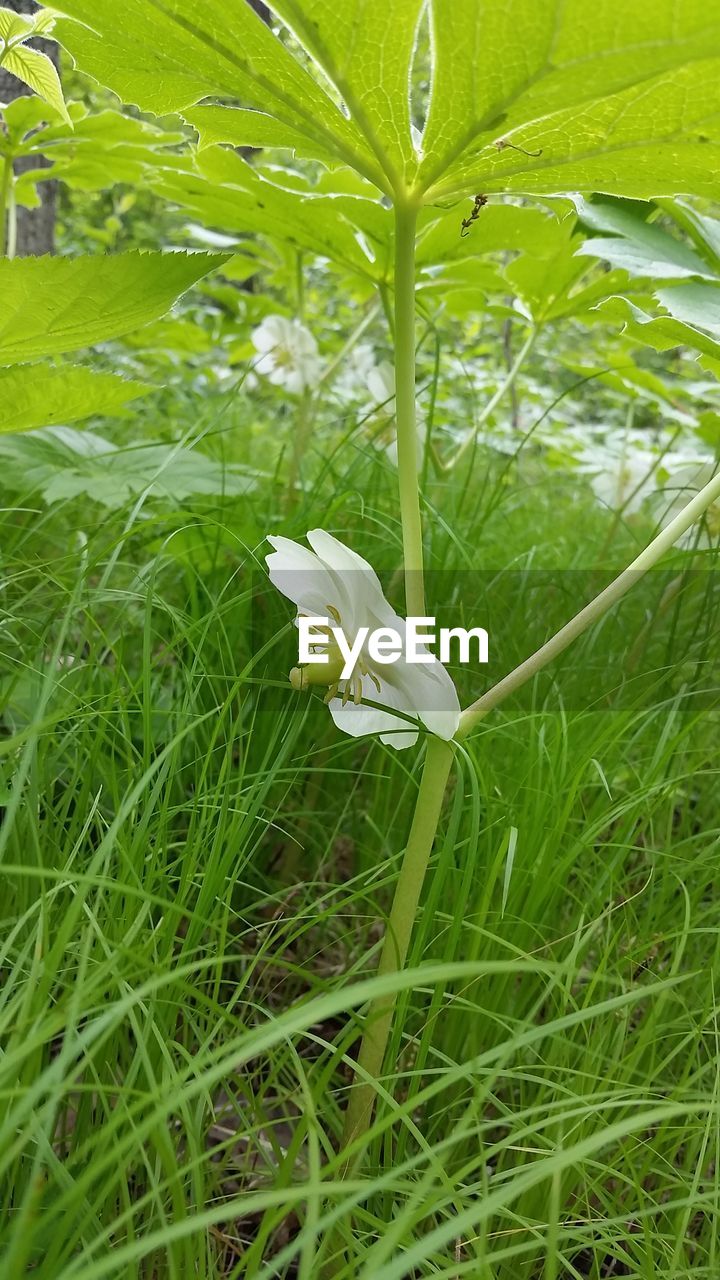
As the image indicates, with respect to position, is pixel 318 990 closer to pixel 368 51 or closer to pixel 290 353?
pixel 368 51

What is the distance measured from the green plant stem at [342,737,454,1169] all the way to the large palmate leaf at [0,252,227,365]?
41 centimetres

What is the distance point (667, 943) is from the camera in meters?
0.80

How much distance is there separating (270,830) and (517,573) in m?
0.59

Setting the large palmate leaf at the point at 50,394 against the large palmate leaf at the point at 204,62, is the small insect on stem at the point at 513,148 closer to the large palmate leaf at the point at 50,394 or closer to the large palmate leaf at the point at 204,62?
the large palmate leaf at the point at 204,62

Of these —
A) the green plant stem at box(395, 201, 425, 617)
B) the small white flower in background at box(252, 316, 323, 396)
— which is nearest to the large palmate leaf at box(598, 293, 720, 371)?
the green plant stem at box(395, 201, 425, 617)

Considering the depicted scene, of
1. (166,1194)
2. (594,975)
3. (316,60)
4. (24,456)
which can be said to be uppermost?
(316,60)

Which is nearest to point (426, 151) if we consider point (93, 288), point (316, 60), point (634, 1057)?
point (316, 60)

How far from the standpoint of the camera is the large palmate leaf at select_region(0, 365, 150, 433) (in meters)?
0.75

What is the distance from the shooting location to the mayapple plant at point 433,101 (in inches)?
18.5

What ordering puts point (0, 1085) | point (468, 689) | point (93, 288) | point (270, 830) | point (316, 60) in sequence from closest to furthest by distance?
point (0, 1085) → point (316, 60) → point (93, 288) → point (270, 830) → point (468, 689)

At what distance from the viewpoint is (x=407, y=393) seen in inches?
22.2

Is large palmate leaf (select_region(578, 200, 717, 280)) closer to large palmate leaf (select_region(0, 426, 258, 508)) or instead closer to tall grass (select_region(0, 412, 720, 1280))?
tall grass (select_region(0, 412, 720, 1280))

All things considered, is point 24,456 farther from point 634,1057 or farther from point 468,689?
point 634,1057

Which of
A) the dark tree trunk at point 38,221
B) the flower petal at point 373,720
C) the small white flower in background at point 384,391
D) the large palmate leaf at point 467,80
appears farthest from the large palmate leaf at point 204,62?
the dark tree trunk at point 38,221
